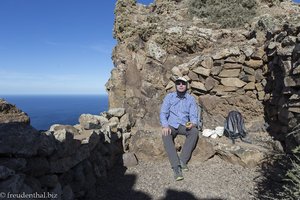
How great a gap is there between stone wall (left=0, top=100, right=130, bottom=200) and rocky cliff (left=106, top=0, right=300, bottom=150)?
8.67 feet

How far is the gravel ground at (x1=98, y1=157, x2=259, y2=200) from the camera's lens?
5559mm

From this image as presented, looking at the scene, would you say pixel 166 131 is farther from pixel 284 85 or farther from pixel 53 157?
pixel 284 85

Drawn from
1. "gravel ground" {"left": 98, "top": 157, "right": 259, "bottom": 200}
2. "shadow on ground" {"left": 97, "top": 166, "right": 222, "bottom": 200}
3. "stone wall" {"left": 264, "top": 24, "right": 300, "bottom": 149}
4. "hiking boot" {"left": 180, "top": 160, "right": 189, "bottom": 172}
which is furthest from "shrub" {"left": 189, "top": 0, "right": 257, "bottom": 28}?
"shadow on ground" {"left": 97, "top": 166, "right": 222, "bottom": 200}

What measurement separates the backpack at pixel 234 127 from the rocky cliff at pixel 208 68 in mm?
1114

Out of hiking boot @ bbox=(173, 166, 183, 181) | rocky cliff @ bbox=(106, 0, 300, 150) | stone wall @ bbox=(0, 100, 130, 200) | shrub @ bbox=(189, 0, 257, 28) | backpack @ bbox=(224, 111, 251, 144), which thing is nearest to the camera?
stone wall @ bbox=(0, 100, 130, 200)

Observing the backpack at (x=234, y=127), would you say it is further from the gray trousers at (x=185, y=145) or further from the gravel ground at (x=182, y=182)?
the gray trousers at (x=185, y=145)

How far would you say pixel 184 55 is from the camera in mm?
10938

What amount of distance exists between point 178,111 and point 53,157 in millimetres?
3954

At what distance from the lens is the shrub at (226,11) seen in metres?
11.9

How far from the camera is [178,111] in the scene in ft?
24.6

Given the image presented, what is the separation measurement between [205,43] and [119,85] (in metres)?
3.89

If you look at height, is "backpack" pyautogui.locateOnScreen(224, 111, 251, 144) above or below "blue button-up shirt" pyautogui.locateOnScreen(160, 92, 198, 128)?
below

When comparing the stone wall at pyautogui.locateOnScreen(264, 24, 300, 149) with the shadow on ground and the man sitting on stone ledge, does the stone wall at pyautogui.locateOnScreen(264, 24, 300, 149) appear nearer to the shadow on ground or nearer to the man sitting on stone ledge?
the man sitting on stone ledge

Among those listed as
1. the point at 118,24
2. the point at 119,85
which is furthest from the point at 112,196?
the point at 118,24
